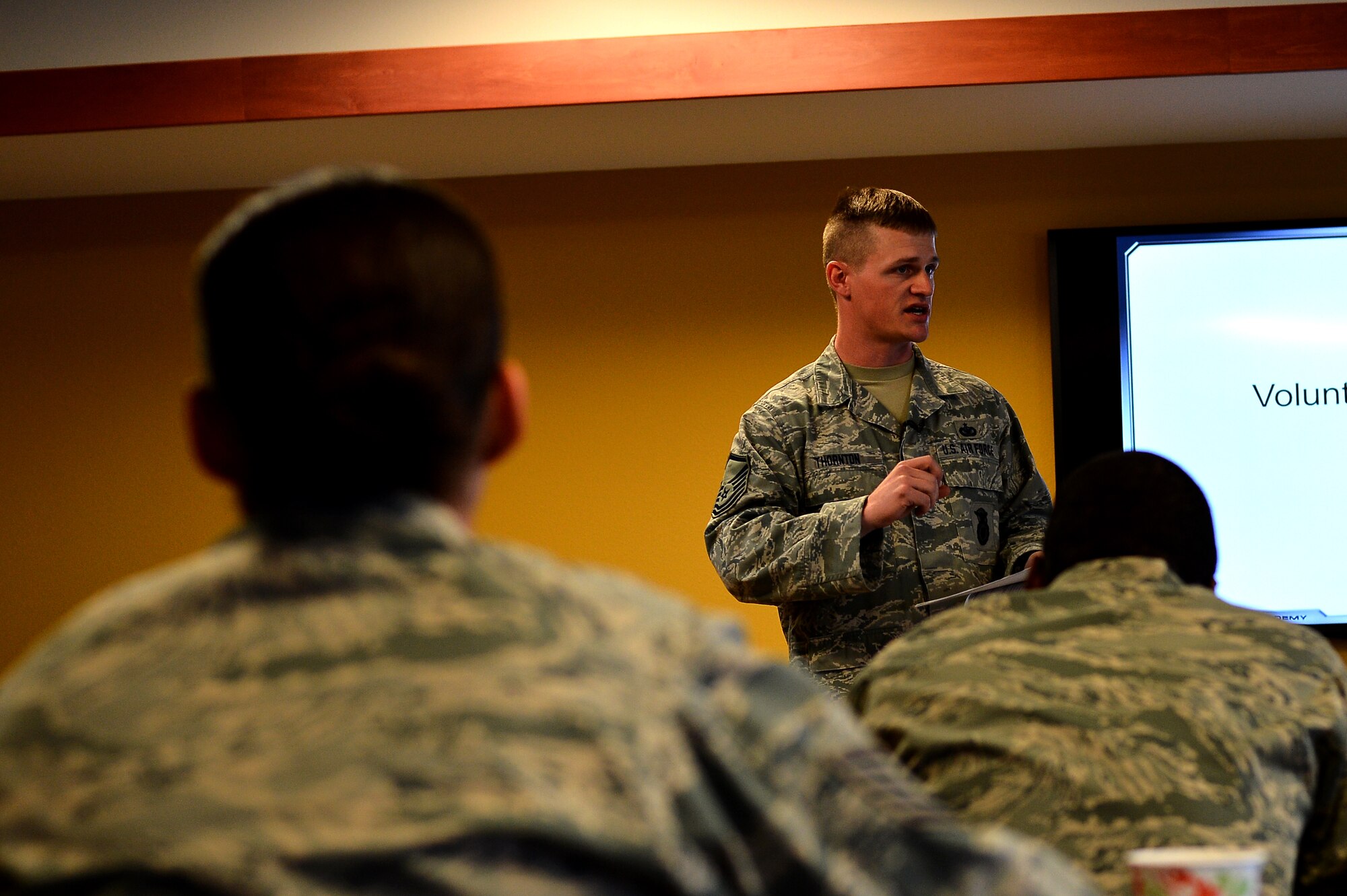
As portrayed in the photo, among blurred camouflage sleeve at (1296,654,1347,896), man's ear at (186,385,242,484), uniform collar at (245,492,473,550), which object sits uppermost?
man's ear at (186,385,242,484)

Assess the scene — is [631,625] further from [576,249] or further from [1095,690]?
[576,249]

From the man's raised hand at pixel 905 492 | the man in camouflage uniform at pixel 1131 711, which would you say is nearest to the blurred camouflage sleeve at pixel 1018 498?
the man's raised hand at pixel 905 492

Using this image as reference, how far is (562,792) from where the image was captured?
0.60 m

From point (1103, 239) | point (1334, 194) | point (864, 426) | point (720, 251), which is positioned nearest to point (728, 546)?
point (864, 426)

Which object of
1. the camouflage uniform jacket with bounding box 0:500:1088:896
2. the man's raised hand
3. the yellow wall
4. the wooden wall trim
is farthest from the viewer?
the yellow wall

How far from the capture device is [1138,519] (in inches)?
55.0

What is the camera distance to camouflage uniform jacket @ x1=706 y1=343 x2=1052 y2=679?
2547 millimetres

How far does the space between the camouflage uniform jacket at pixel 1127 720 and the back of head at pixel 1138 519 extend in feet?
0.14

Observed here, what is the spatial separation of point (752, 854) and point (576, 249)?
3.41 m

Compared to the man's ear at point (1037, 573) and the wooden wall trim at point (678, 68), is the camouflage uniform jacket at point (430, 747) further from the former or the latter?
the wooden wall trim at point (678, 68)

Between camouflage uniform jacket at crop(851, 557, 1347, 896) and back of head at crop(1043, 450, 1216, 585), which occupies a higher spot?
back of head at crop(1043, 450, 1216, 585)

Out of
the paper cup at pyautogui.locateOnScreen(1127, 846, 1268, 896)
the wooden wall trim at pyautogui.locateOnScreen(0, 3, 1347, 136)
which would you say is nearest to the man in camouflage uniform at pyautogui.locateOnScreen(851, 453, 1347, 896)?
the paper cup at pyautogui.locateOnScreen(1127, 846, 1268, 896)

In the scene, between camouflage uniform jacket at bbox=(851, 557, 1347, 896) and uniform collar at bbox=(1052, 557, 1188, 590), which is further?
uniform collar at bbox=(1052, 557, 1188, 590)

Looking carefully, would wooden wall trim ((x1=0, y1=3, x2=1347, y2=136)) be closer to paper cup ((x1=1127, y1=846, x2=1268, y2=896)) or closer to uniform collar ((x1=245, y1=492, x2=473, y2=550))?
A: paper cup ((x1=1127, y1=846, x2=1268, y2=896))
